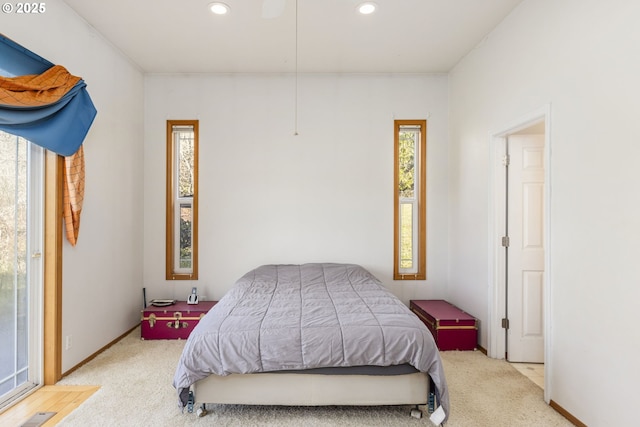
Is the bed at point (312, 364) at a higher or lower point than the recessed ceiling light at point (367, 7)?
lower

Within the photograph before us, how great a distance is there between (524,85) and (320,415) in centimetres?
277

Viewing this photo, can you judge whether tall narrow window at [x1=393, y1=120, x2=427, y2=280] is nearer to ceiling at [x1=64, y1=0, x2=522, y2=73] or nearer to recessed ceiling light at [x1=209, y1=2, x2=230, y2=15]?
ceiling at [x1=64, y1=0, x2=522, y2=73]

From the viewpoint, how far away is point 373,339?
2.02 meters

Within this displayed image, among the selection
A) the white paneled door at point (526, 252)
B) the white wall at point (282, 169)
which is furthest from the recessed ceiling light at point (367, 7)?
the white paneled door at point (526, 252)

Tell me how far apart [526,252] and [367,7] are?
2.45 metres

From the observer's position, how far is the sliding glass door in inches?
87.5

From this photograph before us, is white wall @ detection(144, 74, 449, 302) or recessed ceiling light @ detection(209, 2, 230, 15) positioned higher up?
recessed ceiling light @ detection(209, 2, 230, 15)

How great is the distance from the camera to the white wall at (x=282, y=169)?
383 centimetres

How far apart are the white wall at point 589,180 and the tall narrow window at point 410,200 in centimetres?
121

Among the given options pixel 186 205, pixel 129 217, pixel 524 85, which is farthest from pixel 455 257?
pixel 129 217

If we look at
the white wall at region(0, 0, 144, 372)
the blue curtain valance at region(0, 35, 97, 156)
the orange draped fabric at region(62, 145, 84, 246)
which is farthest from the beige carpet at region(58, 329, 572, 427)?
the blue curtain valance at region(0, 35, 97, 156)

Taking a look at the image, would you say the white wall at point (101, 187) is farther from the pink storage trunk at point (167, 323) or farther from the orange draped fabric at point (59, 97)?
the pink storage trunk at point (167, 323)

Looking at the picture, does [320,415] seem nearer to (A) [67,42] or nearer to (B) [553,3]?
(B) [553,3]

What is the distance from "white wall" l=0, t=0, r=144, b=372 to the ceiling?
0.26 meters
